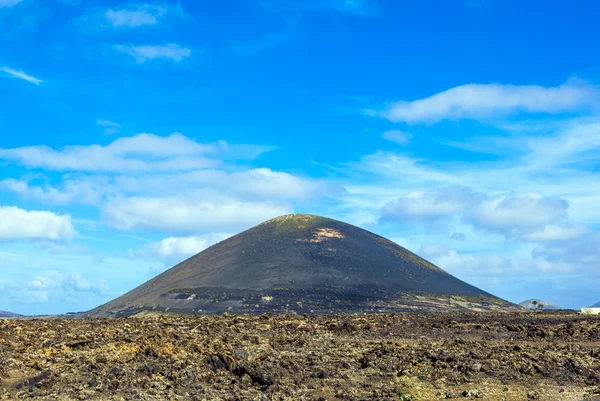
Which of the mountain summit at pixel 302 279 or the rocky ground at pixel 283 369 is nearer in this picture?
the rocky ground at pixel 283 369

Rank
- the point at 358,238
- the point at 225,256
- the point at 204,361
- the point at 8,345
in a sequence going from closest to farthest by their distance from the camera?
the point at 204,361 < the point at 8,345 < the point at 225,256 < the point at 358,238

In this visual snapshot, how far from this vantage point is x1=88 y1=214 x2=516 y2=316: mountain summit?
107062 millimetres

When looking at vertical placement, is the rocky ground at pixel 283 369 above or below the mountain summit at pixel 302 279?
below

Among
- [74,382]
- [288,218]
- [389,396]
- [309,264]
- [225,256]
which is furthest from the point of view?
[288,218]

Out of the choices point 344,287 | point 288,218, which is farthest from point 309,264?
point 288,218

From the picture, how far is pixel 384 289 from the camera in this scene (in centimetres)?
12025

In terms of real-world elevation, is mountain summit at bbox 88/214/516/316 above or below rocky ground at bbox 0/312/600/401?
above

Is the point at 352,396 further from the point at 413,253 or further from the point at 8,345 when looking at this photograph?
the point at 413,253

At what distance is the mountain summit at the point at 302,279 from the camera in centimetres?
10706

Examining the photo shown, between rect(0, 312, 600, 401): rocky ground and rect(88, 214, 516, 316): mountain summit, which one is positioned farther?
rect(88, 214, 516, 316): mountain summit

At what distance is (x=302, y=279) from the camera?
122938mm

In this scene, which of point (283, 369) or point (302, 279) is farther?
point (302, 279)

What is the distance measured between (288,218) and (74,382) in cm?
14567

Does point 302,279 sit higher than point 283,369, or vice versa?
point 302,279
